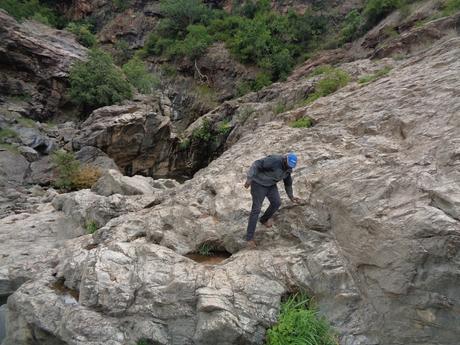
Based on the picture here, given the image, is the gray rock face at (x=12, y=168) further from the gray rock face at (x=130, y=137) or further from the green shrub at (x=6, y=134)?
the gray rock face at (x=130, y=137)

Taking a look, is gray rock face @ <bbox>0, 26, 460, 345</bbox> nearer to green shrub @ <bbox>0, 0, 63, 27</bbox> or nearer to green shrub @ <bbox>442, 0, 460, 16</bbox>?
green shrub @ <bbox>442, 0, 460, 16</bbox>

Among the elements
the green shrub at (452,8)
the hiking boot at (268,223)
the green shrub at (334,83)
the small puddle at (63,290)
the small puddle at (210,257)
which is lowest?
the small puddle at (63,290)

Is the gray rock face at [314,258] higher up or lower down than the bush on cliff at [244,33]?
lower down

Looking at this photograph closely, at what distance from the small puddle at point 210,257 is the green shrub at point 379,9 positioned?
84.9 ft

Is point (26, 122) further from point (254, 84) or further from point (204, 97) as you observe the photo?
point (254, 84)

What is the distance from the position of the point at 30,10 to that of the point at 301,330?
4339 centimetres

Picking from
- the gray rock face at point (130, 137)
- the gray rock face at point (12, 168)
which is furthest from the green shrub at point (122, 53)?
the gray rock face at point (12, 168)

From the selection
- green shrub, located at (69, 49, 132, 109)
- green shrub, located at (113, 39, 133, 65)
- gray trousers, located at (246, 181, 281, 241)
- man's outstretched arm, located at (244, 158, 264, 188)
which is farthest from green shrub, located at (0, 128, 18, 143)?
green shrub, located at (113, 39, 133, 65)

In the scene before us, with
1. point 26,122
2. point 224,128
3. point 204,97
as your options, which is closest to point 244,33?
point 204,97

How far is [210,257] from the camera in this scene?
279 inches

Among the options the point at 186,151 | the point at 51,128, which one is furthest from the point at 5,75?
the point at 186,151

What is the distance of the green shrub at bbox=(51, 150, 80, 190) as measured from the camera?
17625 mm

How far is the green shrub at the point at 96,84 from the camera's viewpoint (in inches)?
1022

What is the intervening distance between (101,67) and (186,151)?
8.74m
